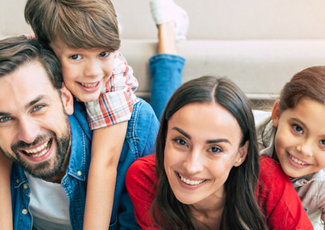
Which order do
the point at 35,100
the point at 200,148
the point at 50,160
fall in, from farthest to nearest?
the point at 50,160 < the point at 35,100 < the point at 200,148

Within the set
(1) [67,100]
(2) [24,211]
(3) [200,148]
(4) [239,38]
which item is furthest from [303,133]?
(4) [239,38]

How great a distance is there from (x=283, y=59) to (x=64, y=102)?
49.6 inches

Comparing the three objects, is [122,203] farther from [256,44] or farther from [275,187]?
[256,44]

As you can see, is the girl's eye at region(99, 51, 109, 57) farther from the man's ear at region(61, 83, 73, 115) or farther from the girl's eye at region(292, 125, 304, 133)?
the girl's eye at region(292, 125, 304, 133)

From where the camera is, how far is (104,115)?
3.64 ft

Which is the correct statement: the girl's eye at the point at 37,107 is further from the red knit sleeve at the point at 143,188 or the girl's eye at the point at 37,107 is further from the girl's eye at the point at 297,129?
the girl's eye at the point at 297,129

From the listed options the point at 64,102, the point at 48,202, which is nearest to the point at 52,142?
the point at 64,102

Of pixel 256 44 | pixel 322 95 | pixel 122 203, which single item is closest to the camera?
pixel 322 95

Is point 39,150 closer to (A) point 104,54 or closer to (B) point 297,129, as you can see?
(A) point 104,54

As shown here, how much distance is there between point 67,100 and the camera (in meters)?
1.09

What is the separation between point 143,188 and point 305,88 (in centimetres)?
64

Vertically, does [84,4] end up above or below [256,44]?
above

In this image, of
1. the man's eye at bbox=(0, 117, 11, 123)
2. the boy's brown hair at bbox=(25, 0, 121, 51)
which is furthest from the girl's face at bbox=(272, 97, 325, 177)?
the man's eye at bbox=(0, 117, 11, 123)

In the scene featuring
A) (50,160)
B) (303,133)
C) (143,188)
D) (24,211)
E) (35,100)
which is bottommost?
(24,211)
